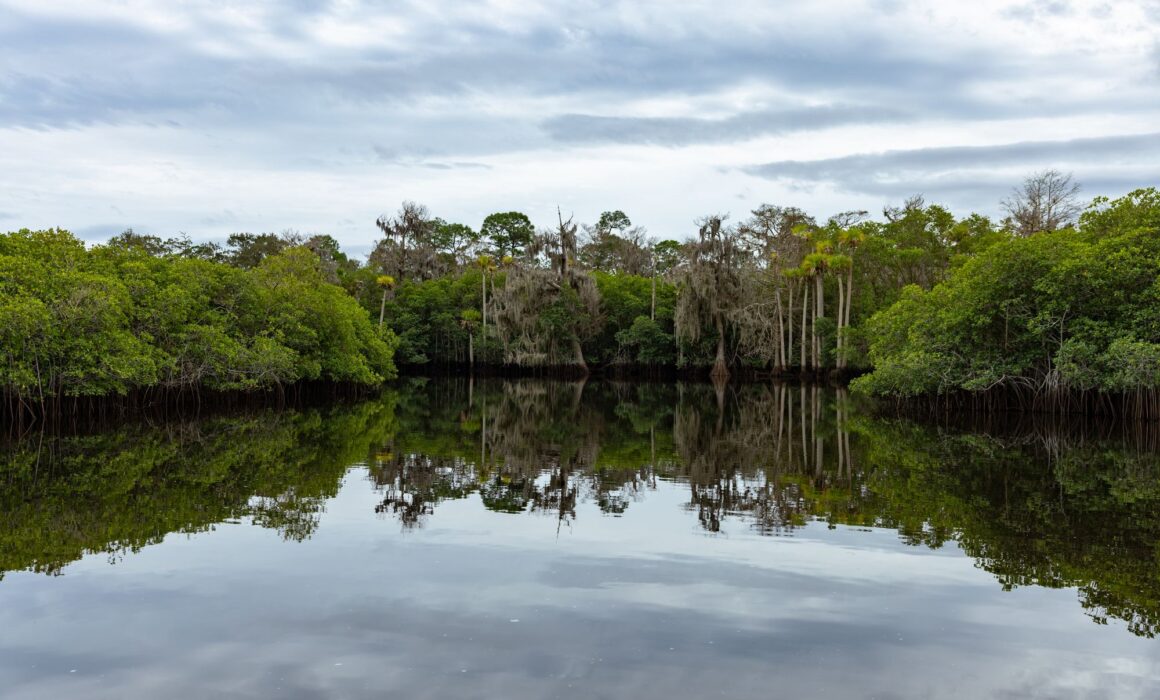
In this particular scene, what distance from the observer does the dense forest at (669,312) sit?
2086 cm

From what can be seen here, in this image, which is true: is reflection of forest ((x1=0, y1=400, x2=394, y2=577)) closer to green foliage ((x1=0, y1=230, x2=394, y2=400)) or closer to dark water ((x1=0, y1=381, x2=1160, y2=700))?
dark water ((x1=0, y1=381, x2=1160, y2=700))

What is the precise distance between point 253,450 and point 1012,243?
19.8m

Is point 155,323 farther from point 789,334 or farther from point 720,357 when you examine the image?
point 789,334

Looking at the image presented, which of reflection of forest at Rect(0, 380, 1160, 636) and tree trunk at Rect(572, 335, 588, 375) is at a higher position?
tree trunk at Rect(572, 335, 588, 375)

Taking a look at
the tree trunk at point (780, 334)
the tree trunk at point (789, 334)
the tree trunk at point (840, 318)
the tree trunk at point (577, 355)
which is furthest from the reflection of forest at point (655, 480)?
the tree trunk at point (577, 355)

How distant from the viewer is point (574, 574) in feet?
26.8

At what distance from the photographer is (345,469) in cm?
1474

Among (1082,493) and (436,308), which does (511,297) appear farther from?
(1082,493)

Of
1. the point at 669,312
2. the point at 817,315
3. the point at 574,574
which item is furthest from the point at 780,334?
the point at 574,574

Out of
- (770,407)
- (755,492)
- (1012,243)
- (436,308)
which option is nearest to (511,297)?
(436,308)

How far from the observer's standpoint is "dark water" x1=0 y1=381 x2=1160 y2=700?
5.66 m

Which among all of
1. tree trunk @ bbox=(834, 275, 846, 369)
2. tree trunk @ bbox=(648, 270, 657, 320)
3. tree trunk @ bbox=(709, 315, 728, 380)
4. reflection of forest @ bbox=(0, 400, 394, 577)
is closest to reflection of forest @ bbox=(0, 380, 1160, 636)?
reflection of forest @ bbox=(0, 400, 394, 577)

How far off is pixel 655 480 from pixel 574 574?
6.03m

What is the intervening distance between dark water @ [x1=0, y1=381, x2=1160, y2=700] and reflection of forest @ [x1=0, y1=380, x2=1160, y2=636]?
0.26 ft
